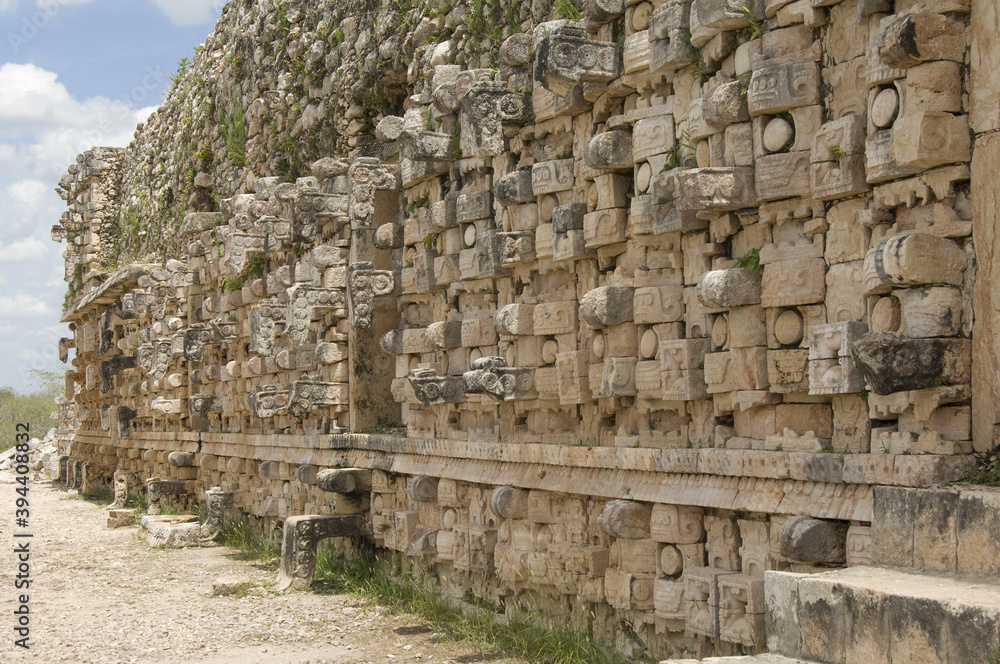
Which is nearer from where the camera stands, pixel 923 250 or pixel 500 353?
pixel 923 250

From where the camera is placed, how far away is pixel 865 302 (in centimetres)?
440

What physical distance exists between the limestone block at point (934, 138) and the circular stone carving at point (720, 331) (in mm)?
1317

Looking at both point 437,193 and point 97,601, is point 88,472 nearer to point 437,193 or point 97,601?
point 97,601

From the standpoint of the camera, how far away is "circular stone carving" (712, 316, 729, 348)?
5.17 metres

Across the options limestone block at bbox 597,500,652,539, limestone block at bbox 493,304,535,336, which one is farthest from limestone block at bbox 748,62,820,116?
limestone block at bbox 493,304,535,336

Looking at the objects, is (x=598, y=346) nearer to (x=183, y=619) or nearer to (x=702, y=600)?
(x=702, y=600)

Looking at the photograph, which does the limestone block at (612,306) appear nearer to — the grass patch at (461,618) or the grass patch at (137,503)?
the grass patch at (461,618)

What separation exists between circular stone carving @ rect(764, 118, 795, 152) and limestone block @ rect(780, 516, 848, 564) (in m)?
1.67

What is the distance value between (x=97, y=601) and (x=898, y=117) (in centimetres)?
765

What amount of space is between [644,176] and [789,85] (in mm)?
1226

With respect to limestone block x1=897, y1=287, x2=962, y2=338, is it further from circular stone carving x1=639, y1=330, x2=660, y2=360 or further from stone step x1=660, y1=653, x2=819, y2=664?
circular stone carving x1=639, y1=330, x2=660, y2=360

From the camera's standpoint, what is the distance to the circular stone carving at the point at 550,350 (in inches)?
262

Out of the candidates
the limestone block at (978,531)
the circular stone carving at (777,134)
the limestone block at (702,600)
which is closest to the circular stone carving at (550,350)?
the limestone block at (702,600)

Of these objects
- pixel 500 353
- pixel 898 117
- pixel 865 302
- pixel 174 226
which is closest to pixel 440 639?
pixel 500 353
